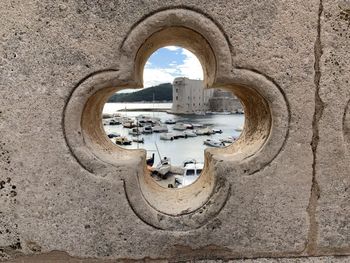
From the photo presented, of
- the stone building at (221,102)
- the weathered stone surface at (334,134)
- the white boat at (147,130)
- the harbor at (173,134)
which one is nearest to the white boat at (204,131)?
the harbor at (173,134)

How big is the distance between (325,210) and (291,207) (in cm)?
21

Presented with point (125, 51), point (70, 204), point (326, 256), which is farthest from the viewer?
point (326, 256)

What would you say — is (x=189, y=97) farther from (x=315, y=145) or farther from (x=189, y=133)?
(x=315, y=145)

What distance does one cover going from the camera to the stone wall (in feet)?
5.26

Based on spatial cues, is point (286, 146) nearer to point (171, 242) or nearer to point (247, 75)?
point (247, 75)

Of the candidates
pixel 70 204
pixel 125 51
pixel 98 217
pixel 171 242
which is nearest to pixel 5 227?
pixel 70 204

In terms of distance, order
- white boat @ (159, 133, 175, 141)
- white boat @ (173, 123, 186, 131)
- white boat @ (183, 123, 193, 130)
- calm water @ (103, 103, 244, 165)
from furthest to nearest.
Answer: white boat @ (183, 123, 193, 130) < white boat @ (173, 123, 186, 131) < white boat @ (159, 133, 175, 141) < calm water @ (103, 103, 244, 165)

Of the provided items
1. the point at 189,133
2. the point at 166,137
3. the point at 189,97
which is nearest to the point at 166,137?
the point at 166,137

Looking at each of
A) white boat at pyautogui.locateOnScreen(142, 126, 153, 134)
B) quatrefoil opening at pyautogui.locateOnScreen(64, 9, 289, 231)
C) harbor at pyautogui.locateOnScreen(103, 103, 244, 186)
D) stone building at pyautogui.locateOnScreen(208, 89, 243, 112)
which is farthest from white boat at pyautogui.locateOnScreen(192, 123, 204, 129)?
quatrefoil opening at pyautogui.locateOnScreen(64, 9, 289, 231)

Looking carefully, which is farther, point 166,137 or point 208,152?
point 166,137

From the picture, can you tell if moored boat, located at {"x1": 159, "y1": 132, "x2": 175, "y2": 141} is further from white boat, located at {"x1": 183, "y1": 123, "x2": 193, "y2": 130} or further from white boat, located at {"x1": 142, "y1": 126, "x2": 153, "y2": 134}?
white boat, located at {"x1": 183, "y1": 123, "x2": 193, "y2": 130}

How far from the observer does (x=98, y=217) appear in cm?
173

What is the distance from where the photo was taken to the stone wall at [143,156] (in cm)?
160

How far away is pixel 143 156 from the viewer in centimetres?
188
